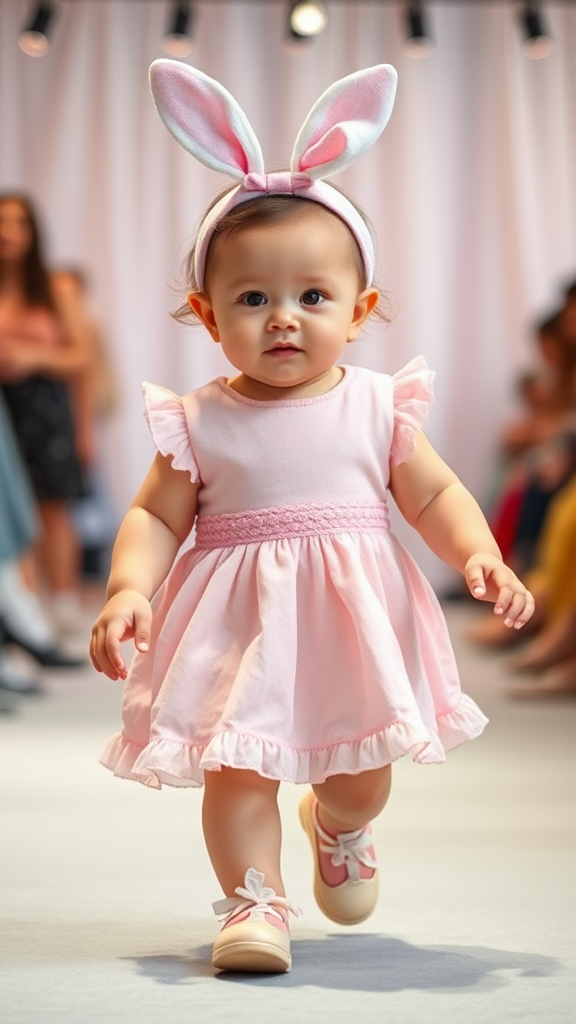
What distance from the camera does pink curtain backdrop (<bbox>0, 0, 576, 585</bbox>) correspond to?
6.84 meters

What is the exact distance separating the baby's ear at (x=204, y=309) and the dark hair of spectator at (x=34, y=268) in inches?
115

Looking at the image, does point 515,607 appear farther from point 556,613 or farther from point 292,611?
point 556,613

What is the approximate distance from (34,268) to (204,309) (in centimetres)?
302

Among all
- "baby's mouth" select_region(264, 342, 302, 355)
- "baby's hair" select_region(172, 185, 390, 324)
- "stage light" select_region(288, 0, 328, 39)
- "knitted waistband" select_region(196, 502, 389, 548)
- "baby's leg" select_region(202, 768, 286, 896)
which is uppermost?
"stage light" select_region(288, 0, 328, 39)

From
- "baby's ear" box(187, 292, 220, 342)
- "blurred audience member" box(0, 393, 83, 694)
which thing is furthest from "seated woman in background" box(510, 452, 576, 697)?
"baby's ear" box(187, 292, 220, 342)

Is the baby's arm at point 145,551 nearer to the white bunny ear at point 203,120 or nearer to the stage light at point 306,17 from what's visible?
the white bunny ear at point 203,120

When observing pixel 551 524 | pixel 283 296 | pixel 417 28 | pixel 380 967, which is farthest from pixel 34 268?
pixel 380 967

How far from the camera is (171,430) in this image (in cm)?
149

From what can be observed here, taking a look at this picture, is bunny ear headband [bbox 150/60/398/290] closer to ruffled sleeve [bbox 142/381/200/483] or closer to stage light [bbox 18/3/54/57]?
ruffled sleeve [bbox 142/381/200/483]

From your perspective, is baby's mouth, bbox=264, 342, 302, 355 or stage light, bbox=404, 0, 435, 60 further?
stage light, bbox=404, 0, 435, 60

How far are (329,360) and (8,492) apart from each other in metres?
2.12

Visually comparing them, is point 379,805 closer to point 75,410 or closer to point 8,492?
point 8,492

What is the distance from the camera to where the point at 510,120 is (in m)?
6.92

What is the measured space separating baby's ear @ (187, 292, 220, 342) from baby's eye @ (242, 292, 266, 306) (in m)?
0.07
